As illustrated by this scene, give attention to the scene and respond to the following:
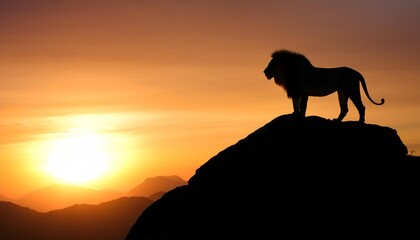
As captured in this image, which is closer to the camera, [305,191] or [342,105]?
[305,191]

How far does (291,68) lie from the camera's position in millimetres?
17312

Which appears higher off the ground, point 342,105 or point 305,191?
point 342,105

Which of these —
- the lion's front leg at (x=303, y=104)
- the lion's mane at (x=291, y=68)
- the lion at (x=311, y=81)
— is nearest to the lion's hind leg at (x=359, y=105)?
the lion at (x=311, y=81)

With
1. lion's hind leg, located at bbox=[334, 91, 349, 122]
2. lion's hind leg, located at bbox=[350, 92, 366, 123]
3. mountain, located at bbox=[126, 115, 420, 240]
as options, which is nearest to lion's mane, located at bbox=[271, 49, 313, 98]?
mountain, located at bbox=[126, 115, 420, 240]

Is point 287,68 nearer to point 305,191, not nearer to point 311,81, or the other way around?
point 311,81

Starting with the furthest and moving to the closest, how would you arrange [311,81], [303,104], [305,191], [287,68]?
[287,68], [311,81], [303,104], [305,191]

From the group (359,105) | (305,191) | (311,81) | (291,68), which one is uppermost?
(291,68)

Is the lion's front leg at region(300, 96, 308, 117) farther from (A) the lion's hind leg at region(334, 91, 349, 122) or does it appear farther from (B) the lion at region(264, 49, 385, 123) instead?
(A) the lion's hind leg at region(334, 91, 349, 122)

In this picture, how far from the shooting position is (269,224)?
12789mm

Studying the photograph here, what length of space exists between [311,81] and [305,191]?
17.3ft

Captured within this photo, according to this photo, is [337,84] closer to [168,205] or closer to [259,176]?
[259,176]

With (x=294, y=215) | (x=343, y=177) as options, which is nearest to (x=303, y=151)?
(x=343, y=177)

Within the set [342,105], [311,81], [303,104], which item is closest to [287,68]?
[311,81]

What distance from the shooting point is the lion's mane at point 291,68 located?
17000 millimetres
